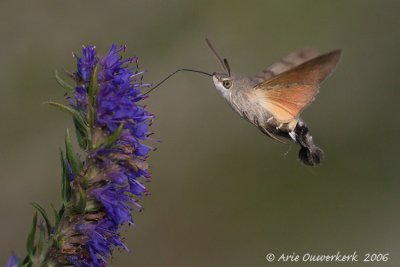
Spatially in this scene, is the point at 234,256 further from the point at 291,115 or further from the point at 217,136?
the point at 291,115

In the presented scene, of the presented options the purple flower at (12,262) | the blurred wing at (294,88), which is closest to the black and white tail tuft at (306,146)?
the blurred wing at (294,88)

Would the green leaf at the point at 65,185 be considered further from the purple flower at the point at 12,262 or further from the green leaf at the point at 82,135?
the purple flower at the point at 12,262

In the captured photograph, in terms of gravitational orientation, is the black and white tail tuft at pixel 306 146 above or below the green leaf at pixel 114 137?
above

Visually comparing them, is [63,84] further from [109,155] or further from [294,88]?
[294,88]

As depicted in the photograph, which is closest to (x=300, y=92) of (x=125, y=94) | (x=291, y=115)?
(x=291, y=115)

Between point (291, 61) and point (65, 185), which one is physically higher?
point (291, 61)

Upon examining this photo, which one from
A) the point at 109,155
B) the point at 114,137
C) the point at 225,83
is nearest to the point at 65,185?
the point at 109,155
